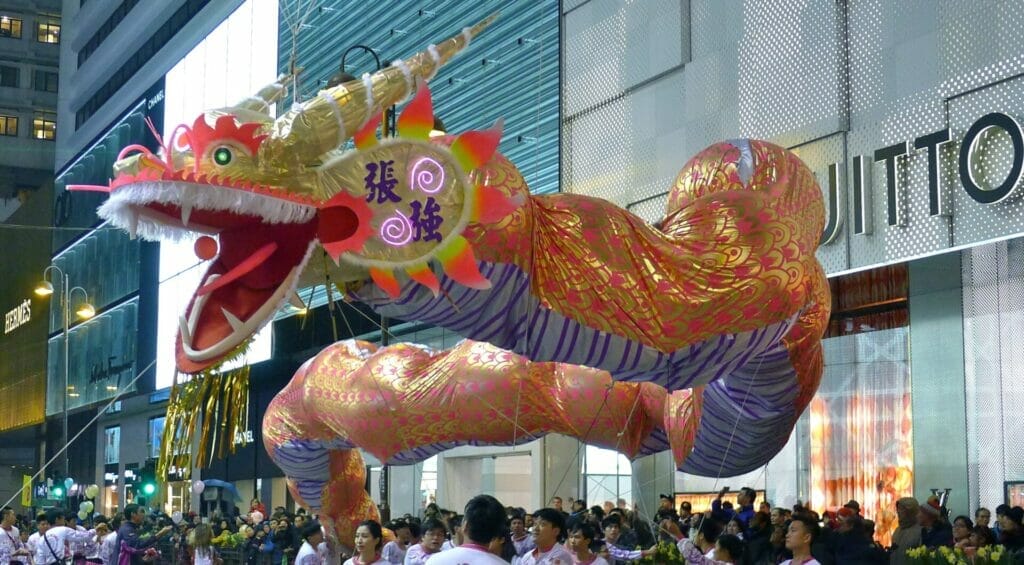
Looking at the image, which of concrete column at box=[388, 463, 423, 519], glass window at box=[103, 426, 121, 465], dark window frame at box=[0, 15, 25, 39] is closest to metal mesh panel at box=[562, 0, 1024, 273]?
concrete column at box=[388, 463, 423, 519]

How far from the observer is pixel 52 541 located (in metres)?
17.0

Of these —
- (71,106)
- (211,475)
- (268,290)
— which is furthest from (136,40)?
(268,290)

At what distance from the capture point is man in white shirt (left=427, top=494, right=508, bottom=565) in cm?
647

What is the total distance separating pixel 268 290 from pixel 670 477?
12.8 m

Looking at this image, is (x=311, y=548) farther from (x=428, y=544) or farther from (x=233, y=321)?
(x=233, y=321)

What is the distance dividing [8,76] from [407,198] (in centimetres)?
6699

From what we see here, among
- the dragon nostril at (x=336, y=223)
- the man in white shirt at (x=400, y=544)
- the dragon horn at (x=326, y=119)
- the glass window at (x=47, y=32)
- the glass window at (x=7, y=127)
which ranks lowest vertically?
the man in white shirt at (x=400, y=544)

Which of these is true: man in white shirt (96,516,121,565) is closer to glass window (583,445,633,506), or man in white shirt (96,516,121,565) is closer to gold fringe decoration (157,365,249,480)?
glass window (583,445,633,506)

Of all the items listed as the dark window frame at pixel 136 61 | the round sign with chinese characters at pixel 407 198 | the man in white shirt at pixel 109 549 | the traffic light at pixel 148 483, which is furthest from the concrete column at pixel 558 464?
the dark window frame at pixel 136 61

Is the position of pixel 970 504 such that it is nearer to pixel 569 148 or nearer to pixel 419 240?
pixel 569 148

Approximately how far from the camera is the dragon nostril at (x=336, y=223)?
288 inches

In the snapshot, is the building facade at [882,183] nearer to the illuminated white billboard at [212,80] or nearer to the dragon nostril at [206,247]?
the dragon nostril at [206,247]

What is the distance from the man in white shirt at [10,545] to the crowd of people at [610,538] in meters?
0.02

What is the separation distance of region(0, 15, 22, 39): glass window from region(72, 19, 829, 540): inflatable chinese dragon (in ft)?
216
